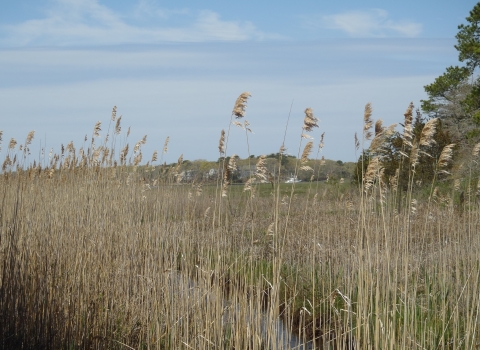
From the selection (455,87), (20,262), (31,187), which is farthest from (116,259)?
(455,87)

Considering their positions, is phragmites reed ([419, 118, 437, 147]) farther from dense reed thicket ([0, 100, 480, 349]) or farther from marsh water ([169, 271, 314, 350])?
marsh water ([169, 271, 314, 350])

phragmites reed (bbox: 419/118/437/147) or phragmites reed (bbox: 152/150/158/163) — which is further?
phragmites reed (bbox: 152/150/158/163)

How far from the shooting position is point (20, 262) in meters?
4.13

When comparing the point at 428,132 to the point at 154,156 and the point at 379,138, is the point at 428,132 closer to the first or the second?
the point at 379,138

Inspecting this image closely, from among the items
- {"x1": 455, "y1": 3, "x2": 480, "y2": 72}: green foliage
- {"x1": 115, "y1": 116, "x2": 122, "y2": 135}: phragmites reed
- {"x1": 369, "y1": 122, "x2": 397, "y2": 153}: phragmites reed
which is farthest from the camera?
{"x1": 455, "y1": 3, "x2": 480, "y2": 72}: green foliage

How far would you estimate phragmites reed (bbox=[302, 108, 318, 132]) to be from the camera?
2885 mm

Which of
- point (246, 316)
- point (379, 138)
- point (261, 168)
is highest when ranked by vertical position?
point (379, 138)

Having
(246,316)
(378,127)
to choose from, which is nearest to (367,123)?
(378,127)

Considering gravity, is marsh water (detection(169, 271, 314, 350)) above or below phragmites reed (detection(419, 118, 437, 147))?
below

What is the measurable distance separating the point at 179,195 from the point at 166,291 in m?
1.75

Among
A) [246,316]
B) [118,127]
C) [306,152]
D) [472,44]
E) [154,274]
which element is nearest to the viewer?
[306,152]

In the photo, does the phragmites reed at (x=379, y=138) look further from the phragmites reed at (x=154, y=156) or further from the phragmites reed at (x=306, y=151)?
the phragmites reed at (x=154, y=156)

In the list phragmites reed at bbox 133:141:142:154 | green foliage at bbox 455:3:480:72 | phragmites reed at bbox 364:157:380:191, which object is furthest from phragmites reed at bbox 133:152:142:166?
green foliage at bbox 455:3:480:72

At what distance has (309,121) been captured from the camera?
2.89 m
